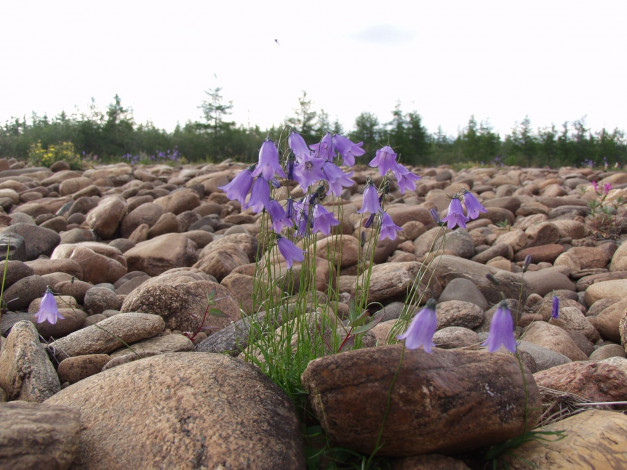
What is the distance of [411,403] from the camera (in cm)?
154

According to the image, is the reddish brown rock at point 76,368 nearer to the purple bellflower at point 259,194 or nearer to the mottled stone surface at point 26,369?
the mottled stone surface at point 26,369

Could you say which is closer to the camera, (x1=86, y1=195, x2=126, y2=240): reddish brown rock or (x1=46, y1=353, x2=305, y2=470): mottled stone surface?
(x1=46, y1=353, x2=305, y2=470): mottled stone surface

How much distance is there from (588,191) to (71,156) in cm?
1177

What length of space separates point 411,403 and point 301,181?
82cm

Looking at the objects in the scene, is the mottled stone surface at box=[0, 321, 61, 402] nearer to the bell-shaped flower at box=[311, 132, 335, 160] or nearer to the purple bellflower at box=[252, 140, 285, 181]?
the purple bellflower at box=[252, 140, 285, 181]

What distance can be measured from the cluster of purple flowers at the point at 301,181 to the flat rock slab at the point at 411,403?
0.43 m

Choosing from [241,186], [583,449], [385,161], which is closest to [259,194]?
[241,186]

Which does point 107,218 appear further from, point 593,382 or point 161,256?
point 593,382

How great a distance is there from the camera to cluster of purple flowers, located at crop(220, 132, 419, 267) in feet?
5.34

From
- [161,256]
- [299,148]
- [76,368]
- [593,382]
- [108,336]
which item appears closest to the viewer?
[299,148]

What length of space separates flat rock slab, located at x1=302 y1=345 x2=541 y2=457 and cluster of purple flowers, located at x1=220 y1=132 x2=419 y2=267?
0.43m

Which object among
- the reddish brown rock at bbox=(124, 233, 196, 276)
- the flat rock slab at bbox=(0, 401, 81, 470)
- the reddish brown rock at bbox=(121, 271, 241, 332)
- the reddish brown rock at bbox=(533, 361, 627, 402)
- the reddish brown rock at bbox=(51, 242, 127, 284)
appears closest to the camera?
the flat rock slab at bbox=(0, 401, 81, 470)

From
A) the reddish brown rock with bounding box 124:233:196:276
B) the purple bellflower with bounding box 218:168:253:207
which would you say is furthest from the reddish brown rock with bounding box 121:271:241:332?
the reddish brown rock with bounding box 124:233:196:276

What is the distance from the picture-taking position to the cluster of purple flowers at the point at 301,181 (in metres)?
1.63
